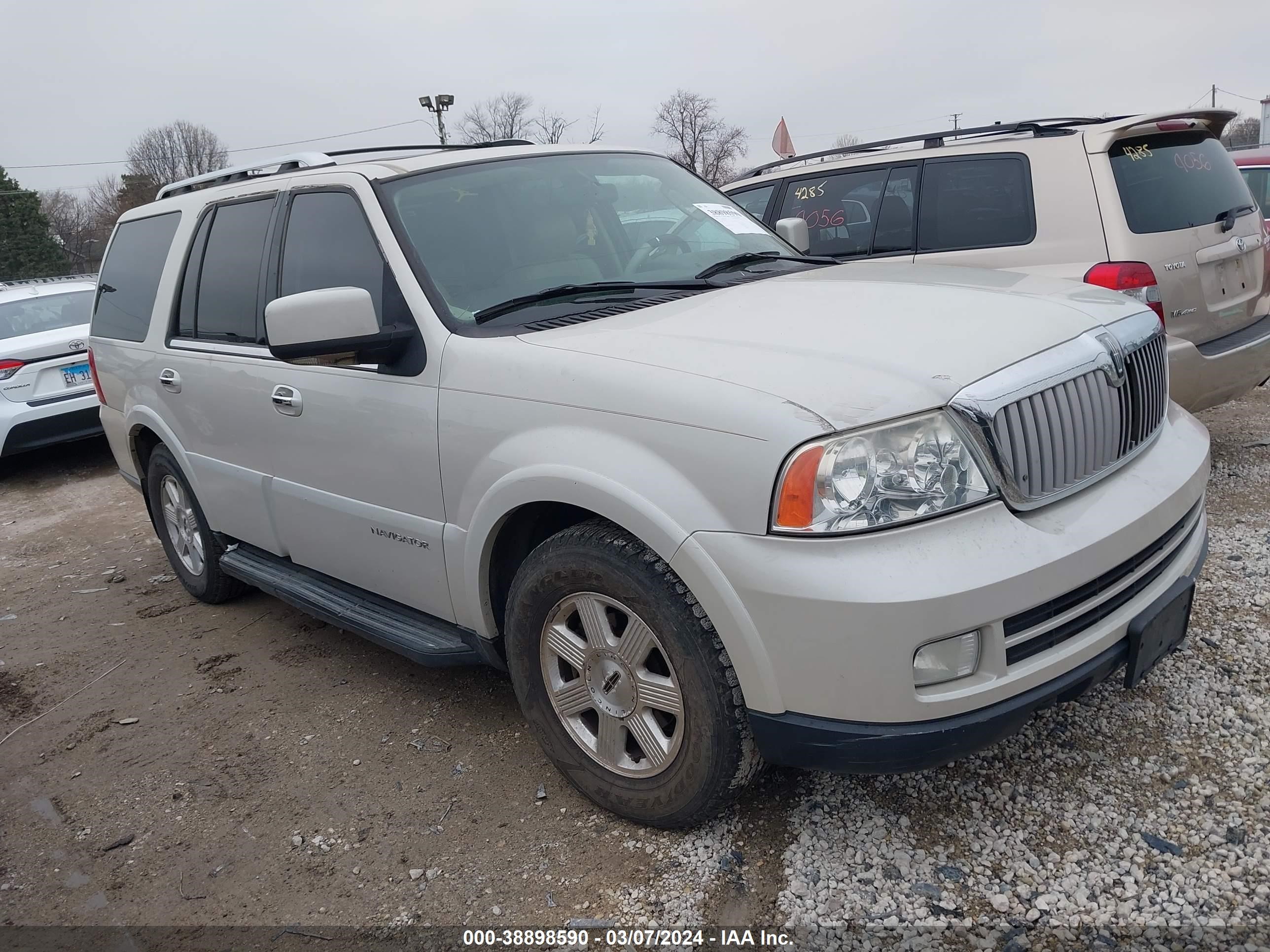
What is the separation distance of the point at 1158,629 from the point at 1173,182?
332 cm

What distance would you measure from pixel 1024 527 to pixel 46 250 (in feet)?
187

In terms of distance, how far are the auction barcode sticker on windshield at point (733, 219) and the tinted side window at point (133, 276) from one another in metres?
2.52

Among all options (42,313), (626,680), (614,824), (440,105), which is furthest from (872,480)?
(440,105)

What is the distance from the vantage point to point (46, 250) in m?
48.7

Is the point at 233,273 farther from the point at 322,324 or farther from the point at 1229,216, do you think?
the point at 1229,216

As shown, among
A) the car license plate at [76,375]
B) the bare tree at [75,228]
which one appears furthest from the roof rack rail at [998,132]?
the bare tree at [75,228]

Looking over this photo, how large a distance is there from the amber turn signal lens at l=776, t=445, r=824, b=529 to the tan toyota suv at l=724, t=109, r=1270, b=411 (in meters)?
3.20

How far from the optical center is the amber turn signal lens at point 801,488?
2100mm

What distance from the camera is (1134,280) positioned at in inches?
Answer: 180

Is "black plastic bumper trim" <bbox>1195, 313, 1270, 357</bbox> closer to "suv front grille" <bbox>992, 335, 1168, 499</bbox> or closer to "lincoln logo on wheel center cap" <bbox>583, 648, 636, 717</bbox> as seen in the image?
"suv front grille" <bbox>992, 335, 1168, 499</bbox>

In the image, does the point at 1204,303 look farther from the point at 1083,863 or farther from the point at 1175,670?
the point at 1083,863

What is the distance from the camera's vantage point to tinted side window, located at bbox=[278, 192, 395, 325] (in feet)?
10.5

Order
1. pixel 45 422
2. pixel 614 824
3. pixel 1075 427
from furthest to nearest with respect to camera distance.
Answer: pixel 45 422 < pixel 614 824 < pixel 1075 427

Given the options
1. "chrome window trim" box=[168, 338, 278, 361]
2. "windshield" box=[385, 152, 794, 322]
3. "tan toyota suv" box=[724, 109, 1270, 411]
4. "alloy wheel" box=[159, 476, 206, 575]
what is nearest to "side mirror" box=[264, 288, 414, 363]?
"windshield" box=[385, 152, 794, 322]
